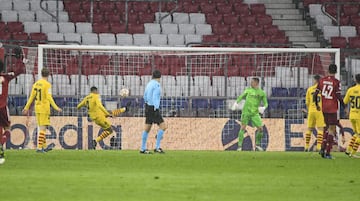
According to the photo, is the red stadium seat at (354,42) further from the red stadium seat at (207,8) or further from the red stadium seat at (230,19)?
the red stadium seat at (207,8)

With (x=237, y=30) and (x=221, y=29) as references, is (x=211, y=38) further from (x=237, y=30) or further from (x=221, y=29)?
(x=237, y=30)

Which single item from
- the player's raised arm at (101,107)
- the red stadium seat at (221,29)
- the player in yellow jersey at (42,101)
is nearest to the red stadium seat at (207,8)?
the red stadium seat at (221,29)

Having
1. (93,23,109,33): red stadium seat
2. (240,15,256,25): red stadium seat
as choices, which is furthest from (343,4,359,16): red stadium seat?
(93,23,109,33): red stadium seat

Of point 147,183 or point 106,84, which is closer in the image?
point 147,183

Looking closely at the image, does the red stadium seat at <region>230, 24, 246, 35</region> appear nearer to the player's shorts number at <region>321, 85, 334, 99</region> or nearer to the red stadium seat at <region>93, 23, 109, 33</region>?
the red stadium seat at <region>93, 23, 109, 33</region>

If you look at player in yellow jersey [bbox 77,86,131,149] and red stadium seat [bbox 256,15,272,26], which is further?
red stadium seat [bbox 256,15,272,26]

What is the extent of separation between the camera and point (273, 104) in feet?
95.3

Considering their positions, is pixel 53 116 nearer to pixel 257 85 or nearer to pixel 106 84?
pixel 106 84

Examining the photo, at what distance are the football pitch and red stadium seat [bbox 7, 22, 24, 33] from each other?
1144cm

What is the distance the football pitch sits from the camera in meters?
12.9

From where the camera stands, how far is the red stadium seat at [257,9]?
1433 inches

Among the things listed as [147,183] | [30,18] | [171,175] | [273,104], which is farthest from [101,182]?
[30,18]

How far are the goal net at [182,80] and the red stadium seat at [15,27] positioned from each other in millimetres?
4361

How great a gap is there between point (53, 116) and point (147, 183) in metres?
13.8
